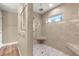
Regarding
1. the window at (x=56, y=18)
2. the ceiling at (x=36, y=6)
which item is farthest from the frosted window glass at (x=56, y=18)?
the ceiling at (x=36, y=6)

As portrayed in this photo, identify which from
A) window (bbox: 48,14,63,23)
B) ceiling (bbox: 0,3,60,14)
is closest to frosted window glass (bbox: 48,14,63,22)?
window (bbox: 48,14,63,23)

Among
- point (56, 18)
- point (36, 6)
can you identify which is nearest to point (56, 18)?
point (56, 18)

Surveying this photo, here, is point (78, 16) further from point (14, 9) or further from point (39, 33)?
point (14, 9)

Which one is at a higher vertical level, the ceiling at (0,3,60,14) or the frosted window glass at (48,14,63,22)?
the ceiling at (0,3,60,14)

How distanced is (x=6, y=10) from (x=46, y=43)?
2.23 ft

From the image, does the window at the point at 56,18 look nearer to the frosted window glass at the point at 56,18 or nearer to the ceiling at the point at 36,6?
the frosted window glass at the point at 56,18

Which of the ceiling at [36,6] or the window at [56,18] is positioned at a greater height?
the ceiling at [36,6]

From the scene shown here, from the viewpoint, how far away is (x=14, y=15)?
4.26ft

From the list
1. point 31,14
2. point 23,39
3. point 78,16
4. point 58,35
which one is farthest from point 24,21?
point 78,16

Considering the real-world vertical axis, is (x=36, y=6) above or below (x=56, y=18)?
above

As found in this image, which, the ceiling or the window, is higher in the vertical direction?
the ceiling

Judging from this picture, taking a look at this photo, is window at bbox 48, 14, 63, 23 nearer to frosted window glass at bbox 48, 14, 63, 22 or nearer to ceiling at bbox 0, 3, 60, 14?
frosted window glass at bbox 48, 14, 63, 22

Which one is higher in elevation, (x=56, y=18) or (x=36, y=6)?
(x=36, y=6)

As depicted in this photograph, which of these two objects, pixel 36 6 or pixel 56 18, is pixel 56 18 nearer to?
pixel 56 18
